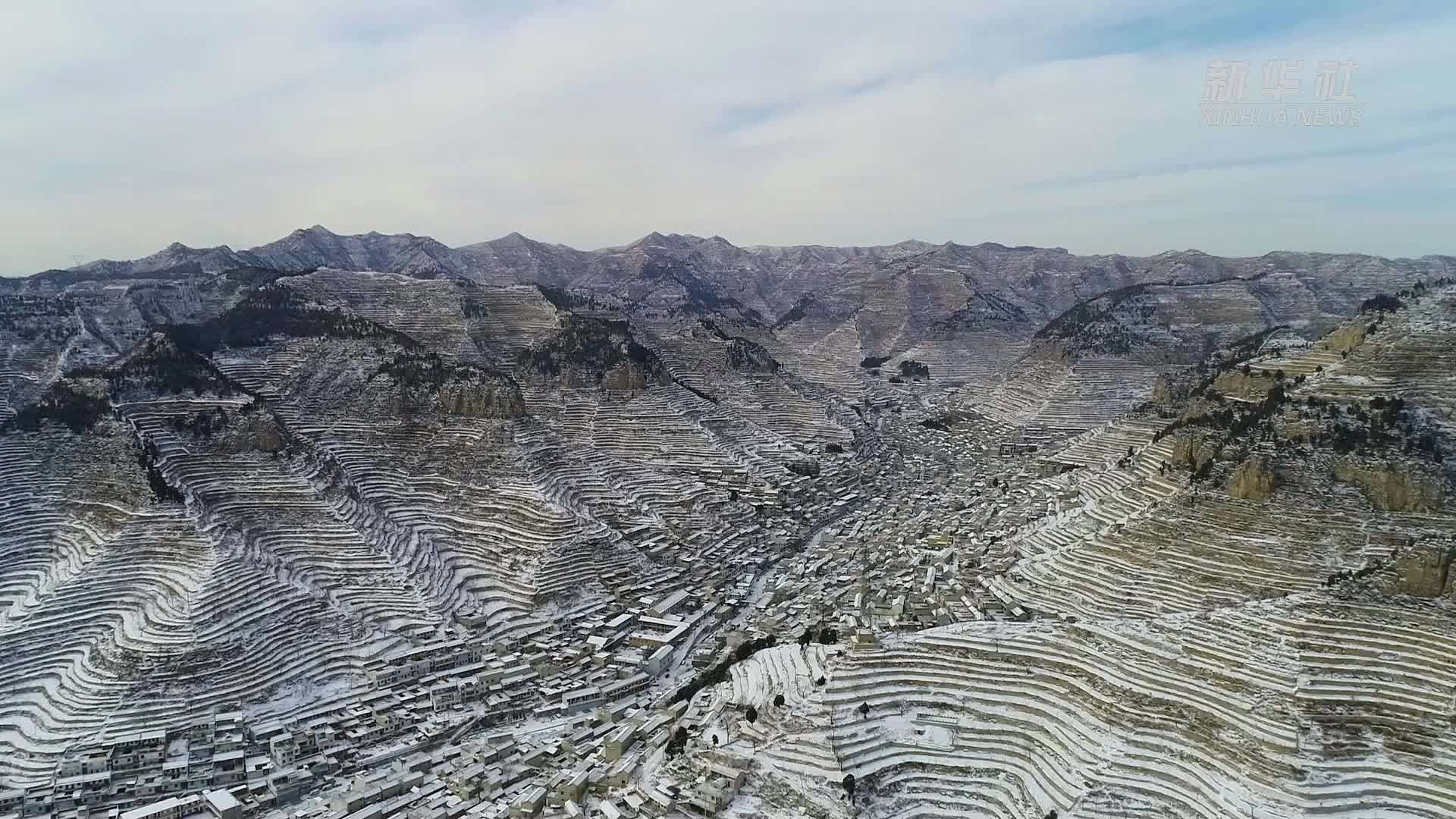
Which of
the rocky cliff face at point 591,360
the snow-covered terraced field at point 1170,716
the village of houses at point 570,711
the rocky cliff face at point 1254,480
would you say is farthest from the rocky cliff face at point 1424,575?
the rocky cliff face at point 591,360

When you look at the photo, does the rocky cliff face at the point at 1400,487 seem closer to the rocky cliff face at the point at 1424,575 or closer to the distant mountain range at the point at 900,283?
the rocky cliff face at the point at 1424,575

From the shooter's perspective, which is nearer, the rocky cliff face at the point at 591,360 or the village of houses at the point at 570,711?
the village of houses at the point at 570,711

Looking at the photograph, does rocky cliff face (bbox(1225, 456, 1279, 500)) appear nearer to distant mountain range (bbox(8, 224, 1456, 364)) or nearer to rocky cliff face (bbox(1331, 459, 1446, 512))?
rocky cliff face (bbox(1331, 459, 1446, 512))

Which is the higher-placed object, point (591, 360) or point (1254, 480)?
point (591, 360)

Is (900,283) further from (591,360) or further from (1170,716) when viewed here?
(1170,716)

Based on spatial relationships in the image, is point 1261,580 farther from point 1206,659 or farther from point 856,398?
point 856,398

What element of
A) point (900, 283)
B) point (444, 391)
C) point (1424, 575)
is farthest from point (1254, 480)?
point (900, 283)

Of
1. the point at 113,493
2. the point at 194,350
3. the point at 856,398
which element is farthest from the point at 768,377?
the point at 113,493

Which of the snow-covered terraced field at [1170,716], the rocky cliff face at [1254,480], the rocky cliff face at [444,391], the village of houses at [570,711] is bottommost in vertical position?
the village of houses at [570,711]

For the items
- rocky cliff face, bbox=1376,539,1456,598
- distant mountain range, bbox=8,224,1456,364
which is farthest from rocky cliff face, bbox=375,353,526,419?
rocky cliff face, bbox=1376,539,1456,598

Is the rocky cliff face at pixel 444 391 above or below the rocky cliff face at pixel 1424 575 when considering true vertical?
above

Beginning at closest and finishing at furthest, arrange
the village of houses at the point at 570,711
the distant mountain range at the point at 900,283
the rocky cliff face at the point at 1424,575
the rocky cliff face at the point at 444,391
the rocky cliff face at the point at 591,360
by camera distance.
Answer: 1. the village of houses at the point at 570,711
2. the rocky cliff face at the point at 1424,575
3. the rocky cliff face at the point at 444,391
4. the rocky cliff face at the point at 591,360
5. the distant mountain range at the point at 900,283

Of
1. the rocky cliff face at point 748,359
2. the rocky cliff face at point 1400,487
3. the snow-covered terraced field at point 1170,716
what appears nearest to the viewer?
the snow-covered terraced field at point 1170,716
